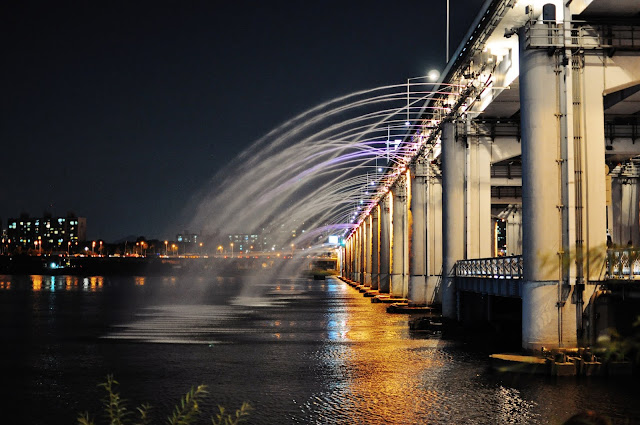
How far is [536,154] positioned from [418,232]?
2939 cm

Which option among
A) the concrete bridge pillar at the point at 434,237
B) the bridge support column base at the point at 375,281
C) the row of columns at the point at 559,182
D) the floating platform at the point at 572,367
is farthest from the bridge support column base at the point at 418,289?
the bridge support column base at the point at 375,281

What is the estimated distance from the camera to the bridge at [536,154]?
984 inches

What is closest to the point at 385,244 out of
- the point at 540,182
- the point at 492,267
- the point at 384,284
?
the point at 384,284

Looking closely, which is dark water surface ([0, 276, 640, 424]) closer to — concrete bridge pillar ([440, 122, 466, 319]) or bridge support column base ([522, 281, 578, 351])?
bridge support column base ([522, 281, 578, 351])

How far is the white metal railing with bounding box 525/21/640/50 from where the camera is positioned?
82.5 feet

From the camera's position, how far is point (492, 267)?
34.1 m

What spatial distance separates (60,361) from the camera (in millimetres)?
28359

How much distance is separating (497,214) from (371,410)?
3016 inches

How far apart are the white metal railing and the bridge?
41 mm

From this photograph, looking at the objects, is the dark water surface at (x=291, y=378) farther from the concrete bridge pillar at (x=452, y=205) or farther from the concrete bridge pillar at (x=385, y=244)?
the concrete bridge pillar at (x=385, y=244)

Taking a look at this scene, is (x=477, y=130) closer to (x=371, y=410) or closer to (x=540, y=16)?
(x=540, y=16)

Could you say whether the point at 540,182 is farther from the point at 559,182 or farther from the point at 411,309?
the point at 411,309

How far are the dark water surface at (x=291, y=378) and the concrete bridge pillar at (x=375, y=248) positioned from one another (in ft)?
151

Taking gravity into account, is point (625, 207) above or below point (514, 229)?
above
